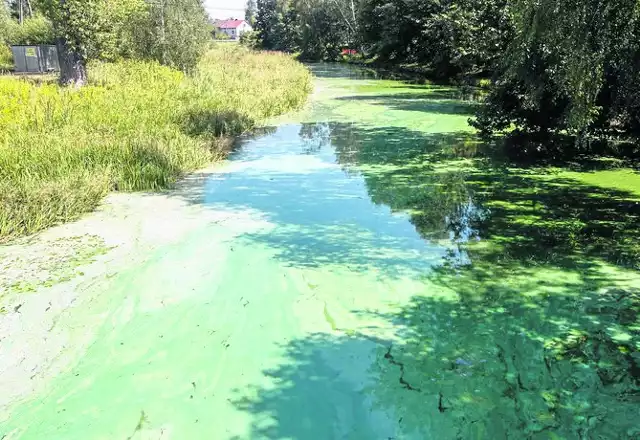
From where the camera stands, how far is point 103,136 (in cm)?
989

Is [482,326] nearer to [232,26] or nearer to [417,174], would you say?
[417,174]

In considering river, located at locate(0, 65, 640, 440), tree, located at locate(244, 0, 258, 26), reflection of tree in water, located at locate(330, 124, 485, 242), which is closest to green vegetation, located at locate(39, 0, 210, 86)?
reflection of tree in water, located at locate(330, 124, 485, 242)

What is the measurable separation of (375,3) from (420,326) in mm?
36032

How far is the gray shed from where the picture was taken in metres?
26.5

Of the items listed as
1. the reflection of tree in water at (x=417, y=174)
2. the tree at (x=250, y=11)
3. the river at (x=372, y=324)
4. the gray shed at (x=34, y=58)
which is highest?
the tree at (x=250, y=11)

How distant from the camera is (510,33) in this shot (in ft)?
38.2

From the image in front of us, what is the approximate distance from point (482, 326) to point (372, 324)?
91 centimetres

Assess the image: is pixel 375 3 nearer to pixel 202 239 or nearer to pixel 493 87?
pixel 493 87

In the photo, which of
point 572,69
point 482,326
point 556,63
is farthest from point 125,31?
point 482,326

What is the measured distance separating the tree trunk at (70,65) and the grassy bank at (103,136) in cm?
55

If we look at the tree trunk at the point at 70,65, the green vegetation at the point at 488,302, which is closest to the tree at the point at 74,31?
the tree trunk at the point at 70,65

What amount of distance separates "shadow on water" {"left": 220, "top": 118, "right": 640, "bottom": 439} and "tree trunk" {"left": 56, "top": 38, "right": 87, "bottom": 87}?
1004cm

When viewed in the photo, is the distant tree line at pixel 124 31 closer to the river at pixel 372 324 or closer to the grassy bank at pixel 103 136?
the grassy bank at pixel 103 136

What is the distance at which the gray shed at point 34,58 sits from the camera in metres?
26.5
